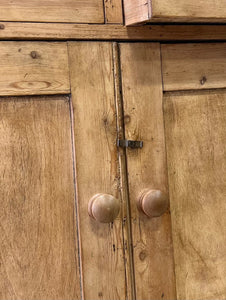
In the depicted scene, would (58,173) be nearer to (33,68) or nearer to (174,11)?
(33,68)

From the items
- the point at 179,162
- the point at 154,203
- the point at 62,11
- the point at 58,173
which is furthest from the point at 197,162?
the point at 62,11

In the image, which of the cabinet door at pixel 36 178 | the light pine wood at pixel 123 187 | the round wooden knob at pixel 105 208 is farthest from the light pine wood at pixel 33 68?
the round wooden knob at pixel 105 208

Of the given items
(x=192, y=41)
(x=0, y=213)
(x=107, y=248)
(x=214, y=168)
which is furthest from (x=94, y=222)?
(x=192, y=41)

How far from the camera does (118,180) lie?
1.00 meters

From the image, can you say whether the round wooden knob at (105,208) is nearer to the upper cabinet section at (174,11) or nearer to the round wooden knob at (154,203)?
the round wooden knob at (154,203)

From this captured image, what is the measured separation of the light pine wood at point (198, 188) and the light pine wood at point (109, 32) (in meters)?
0.12

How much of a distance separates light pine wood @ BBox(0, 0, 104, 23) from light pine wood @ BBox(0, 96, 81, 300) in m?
0.15

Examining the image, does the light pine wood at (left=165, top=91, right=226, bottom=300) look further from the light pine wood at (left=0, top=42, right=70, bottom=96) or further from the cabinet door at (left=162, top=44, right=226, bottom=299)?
the light pine wood at (left=0, top=42, right=70, bottom=96)

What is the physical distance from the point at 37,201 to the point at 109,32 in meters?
0.35

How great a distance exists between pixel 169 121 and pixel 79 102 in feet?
0.66

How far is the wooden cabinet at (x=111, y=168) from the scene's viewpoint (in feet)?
3.06

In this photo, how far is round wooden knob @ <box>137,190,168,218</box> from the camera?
3.20ft

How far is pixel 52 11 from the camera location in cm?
93

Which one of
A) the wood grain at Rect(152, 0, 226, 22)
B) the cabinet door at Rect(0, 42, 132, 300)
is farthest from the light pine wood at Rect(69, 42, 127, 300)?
the wood grain at Rect(152, 0, 226, 22)
